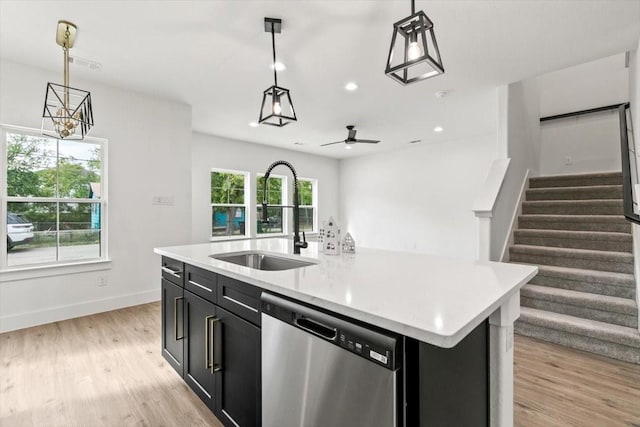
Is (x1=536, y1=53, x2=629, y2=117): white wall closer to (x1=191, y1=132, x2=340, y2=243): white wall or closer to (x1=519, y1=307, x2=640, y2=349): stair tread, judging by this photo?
(x1=519, y1=307, x2=640, y2=349): stair tread

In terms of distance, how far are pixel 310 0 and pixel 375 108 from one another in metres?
2.42

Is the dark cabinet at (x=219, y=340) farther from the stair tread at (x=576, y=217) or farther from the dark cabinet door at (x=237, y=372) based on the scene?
the stair tread at (x=576, y=217)

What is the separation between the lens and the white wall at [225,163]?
5.75 meters

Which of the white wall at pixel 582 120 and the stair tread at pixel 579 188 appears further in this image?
the white wall at pixel 582 120

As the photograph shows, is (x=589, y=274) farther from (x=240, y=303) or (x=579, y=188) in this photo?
(x=240, y=303)

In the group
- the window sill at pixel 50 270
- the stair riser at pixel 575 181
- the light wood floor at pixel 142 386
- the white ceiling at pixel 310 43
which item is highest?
the white ceiling at pixel 310 43

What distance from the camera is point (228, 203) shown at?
6223mm

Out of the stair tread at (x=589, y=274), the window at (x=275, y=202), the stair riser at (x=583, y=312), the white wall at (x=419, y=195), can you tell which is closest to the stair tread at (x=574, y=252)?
the stair tread at (x=589, y=274)

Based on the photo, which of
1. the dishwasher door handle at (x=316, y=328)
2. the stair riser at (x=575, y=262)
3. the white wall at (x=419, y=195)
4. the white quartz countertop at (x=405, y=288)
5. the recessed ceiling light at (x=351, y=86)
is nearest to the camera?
the white quartz countertop at (x=405, y=288)

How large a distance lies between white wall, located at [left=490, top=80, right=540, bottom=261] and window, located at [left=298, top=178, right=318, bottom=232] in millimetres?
4689

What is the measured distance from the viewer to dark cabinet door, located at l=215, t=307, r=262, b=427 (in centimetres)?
135

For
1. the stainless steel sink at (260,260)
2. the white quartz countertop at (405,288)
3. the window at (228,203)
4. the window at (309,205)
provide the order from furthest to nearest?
1. the window at (309,205)
2. the window at (228,203)
3. the stainless steel sink at (260,260)
4. the white quartz countertop at (405,288)

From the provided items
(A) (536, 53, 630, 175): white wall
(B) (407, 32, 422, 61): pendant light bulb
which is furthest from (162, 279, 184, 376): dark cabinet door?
(A) (536, 53, 630, 175): white wall

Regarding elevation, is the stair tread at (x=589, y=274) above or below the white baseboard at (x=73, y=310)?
above
